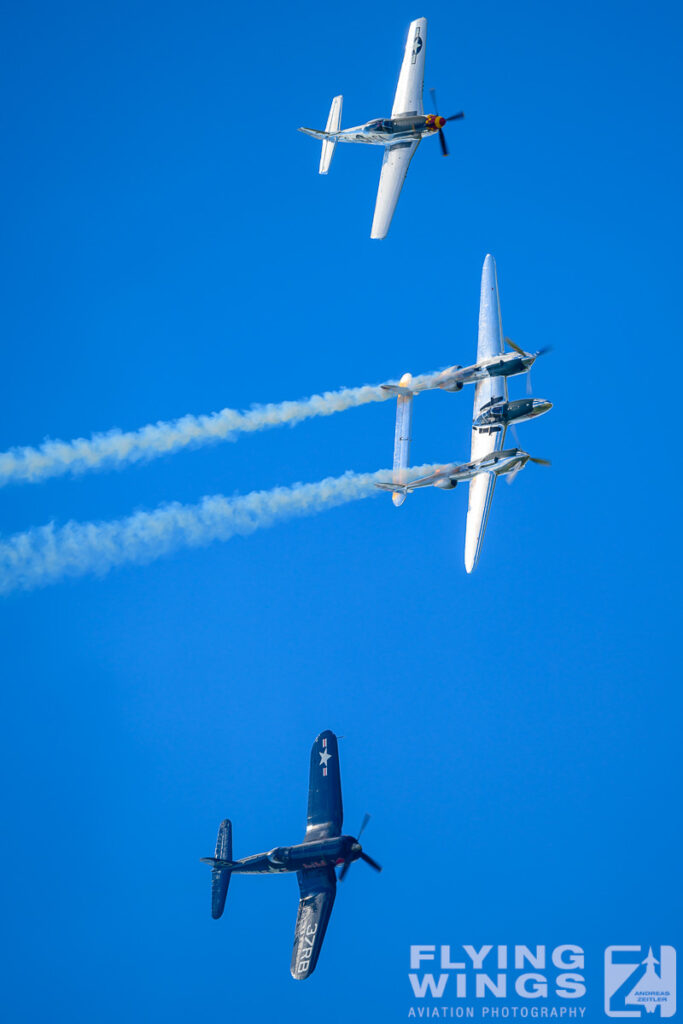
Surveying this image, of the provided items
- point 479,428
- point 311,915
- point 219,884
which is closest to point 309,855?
point 311,915

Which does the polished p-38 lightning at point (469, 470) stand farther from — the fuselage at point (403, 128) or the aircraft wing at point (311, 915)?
the aircraft wing at point (311, 915)

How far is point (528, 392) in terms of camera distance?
64.0 metres

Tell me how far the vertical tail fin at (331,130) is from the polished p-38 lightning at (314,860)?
29149 millimetres

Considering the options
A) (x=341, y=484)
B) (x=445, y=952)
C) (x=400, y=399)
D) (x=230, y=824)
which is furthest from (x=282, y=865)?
(x=400, y=399)

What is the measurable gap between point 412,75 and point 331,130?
4.94 meters

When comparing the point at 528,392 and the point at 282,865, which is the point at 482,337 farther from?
the point at 282,865

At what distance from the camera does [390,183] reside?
6581 centimetres

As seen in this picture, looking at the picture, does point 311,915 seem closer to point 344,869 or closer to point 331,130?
point 344,869

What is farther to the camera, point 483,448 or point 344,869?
point 483,448

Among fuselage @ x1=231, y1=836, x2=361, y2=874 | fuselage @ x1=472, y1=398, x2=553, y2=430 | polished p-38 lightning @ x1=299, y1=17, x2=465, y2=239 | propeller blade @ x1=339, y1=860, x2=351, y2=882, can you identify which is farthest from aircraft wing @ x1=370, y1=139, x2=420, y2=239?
propeller blade @ x1=339, y1=860, x2=351, y2=882

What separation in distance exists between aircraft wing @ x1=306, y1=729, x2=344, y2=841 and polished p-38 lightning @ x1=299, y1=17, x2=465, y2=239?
25016 mm

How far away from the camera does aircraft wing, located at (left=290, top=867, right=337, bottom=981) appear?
5850cm

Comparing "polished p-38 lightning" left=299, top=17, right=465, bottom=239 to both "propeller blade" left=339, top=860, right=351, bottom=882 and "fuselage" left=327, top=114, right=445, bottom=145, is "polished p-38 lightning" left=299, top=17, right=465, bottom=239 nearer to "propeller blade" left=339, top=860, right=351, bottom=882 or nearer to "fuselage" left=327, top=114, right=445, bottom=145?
"fuselage" left=327, top=114, right=445, bottom=145

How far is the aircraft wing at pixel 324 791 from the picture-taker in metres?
62.2
